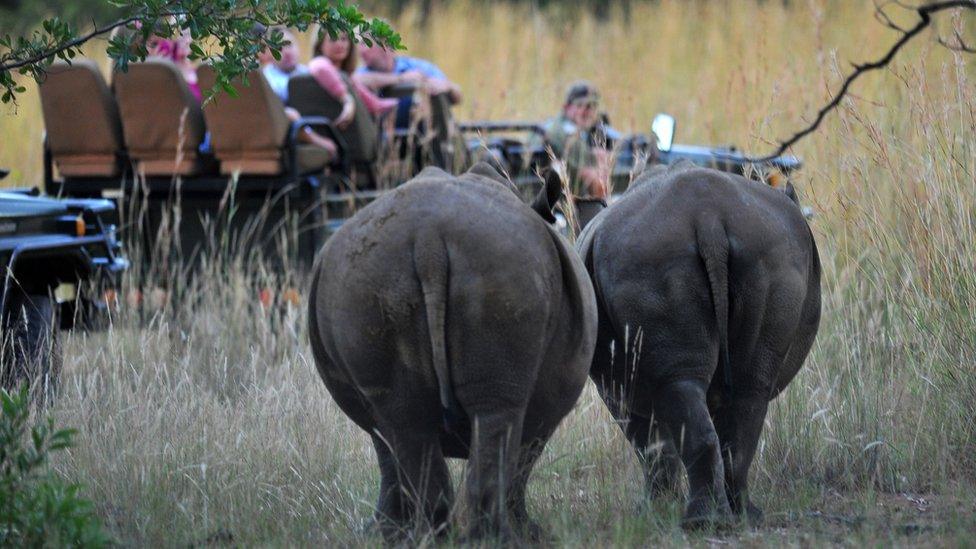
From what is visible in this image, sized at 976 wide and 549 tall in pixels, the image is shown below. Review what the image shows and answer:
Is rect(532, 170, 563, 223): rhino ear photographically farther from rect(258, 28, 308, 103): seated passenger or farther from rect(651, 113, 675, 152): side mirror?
rect(258, 28, 308, 103): seated passenger

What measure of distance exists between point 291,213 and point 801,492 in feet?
17.3

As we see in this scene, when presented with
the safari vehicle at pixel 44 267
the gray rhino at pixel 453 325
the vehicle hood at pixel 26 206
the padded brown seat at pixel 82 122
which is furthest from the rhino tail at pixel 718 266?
the padded brown seat at pixel 82 122

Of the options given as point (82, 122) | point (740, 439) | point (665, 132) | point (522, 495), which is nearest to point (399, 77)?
point (82, 122)

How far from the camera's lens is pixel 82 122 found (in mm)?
9461

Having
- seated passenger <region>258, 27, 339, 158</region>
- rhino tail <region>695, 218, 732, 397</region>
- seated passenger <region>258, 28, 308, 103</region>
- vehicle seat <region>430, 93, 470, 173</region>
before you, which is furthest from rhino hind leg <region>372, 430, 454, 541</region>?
seated passenger <region>258, 28, 308, 103</region>

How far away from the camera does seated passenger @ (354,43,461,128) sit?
37.3 ft

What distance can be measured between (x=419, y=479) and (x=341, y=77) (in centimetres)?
683

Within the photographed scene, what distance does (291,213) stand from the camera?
945cm

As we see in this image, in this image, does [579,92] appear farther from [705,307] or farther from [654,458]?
[705,307]

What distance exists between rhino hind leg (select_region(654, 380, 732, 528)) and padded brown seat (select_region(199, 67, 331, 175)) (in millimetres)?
5450

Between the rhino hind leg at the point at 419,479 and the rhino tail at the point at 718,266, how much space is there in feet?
3.08

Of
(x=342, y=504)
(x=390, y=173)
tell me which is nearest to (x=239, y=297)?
(x=390, y=173)

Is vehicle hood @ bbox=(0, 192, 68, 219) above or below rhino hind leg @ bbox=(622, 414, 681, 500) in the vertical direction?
above

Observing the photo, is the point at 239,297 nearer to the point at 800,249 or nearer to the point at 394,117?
the point at 394,117
